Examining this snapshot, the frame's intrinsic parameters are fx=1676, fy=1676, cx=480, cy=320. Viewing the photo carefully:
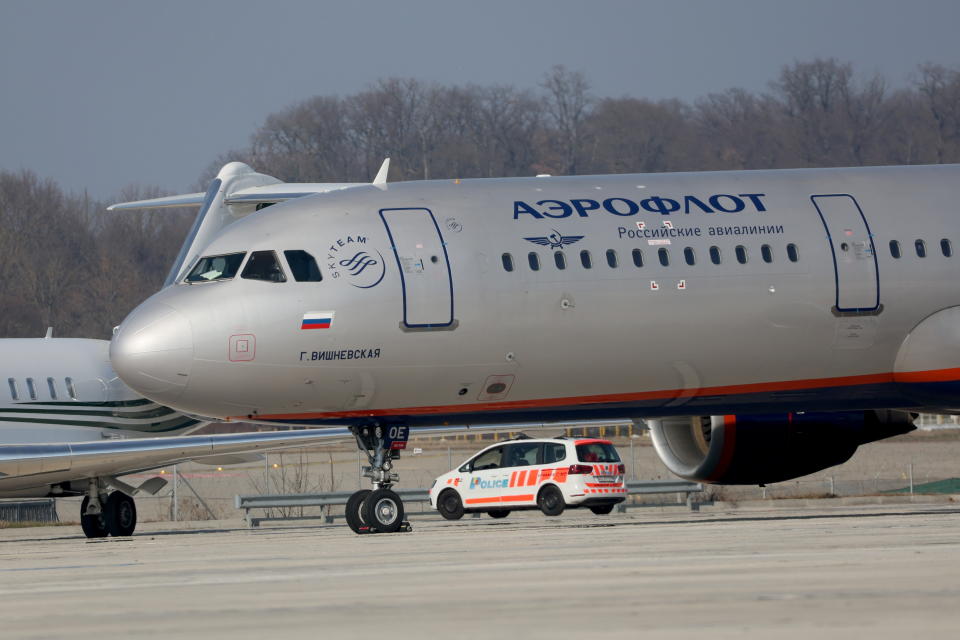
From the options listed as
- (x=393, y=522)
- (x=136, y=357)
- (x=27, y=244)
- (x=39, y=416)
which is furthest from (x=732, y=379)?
(x=27, y=244)

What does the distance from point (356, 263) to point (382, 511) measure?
119 inches

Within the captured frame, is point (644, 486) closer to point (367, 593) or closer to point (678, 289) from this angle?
point (678, 289)

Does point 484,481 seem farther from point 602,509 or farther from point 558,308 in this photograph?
point 558,308

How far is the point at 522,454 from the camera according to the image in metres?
31.7

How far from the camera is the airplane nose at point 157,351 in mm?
19812

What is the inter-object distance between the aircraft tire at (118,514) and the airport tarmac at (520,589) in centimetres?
907

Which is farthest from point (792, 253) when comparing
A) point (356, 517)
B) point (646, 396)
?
point (356, 517)

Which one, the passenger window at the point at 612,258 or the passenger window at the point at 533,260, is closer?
the passenger window at the point at 533,260

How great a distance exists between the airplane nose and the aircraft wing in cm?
421

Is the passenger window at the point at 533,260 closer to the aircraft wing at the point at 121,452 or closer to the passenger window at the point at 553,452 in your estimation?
the aircraft wing at the point at 121,452

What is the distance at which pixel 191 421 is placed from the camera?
28.4 metres

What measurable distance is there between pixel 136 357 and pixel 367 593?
32.3 ft

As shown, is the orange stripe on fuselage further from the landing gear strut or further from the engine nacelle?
the landing gear strut

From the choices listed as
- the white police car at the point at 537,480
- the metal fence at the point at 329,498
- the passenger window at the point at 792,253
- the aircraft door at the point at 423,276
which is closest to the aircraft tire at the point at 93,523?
the metal fence at the point at 329,498
